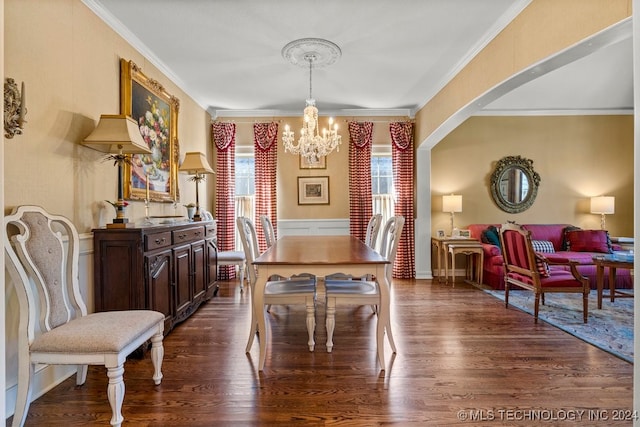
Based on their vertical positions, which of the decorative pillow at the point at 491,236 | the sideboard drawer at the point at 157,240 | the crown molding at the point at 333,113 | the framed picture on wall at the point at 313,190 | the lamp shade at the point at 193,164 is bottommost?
the decorative pillow at the point at 491,236

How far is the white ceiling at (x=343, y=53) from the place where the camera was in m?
2.66

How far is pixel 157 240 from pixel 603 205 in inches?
256

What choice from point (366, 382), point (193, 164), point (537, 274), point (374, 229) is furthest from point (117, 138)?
point (537, 274)

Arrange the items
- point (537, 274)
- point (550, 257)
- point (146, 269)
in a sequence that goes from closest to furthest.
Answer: point (146, 269), point (537, 274), point (550, 257)

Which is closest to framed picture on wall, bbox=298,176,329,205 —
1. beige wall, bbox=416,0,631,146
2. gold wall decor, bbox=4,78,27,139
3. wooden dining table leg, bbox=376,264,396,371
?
beige wall, bbox=416,0,631,146

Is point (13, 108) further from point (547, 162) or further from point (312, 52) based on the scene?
point (547, 162)

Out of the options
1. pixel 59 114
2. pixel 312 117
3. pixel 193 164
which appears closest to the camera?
pixel 59 114

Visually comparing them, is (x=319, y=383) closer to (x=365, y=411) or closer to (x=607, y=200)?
(x=365, y=411)

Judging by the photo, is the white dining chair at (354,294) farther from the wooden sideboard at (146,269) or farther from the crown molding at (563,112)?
the crown molding at (563,112)

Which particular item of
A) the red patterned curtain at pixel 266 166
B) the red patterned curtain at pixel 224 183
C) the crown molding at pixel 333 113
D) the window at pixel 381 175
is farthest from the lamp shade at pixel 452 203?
the red patterned curtain at pixel 224 183

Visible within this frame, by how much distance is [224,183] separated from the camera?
5285 mm

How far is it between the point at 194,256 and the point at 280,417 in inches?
84.4

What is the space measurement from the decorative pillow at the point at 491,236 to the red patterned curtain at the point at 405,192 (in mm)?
1107

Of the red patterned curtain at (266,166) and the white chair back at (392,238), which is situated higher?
the red patterned curtain at (266,166)
